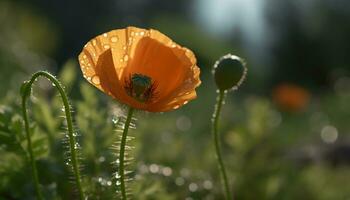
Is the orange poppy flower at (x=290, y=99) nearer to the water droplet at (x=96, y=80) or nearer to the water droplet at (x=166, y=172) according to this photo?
the water droplet at (x=166, y=172)

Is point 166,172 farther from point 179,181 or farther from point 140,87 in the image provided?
point 140,87

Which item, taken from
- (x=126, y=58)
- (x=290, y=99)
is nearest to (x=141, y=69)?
(x=126, y=58)

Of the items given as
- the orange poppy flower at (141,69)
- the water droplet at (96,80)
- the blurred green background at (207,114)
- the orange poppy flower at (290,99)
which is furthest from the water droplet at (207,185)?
the orange poppy flower at (290,99)

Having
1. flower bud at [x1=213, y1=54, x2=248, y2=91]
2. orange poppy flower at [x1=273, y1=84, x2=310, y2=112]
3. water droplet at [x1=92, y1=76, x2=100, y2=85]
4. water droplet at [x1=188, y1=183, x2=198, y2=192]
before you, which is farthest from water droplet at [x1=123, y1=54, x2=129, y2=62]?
orange poppy flower at [x1=273, y1=84, x2=310, y2=112]

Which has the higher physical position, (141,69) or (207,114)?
(207,114)

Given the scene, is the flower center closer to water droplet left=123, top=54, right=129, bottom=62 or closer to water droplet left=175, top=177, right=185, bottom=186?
water droplet left=123, top=54, right=129, bottom=62

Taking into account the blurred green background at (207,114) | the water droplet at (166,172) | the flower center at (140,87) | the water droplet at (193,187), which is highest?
the blurred green background at (207,114)
